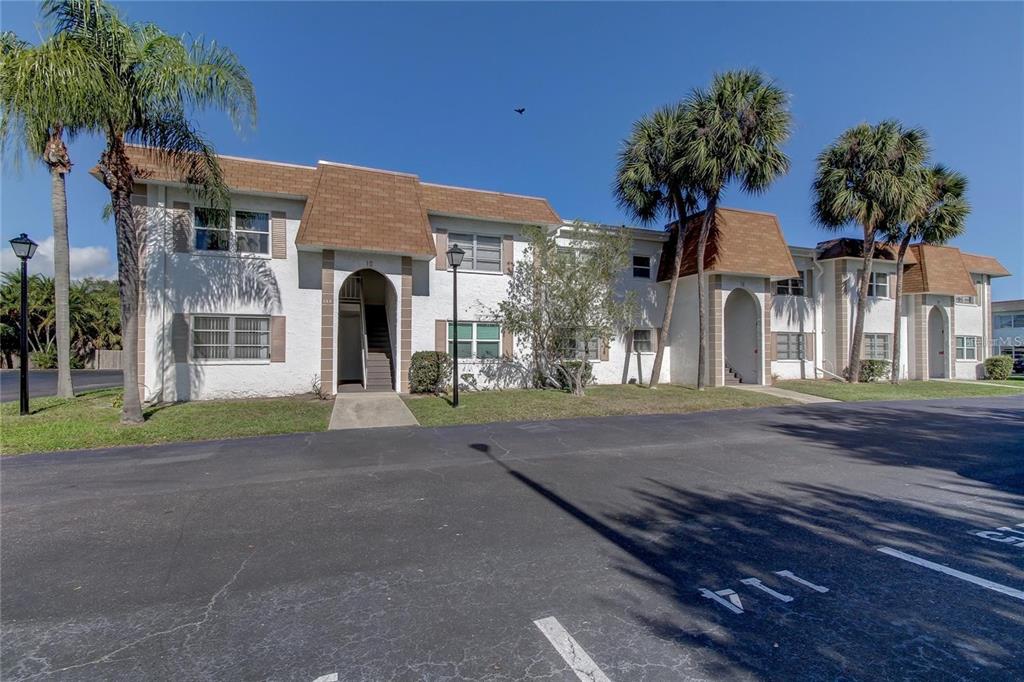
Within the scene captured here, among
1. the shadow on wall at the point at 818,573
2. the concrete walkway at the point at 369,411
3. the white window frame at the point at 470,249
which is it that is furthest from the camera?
the white window frame at the point at 470,249

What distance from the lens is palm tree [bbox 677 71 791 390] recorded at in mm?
16125

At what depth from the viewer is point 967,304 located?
2742 cm

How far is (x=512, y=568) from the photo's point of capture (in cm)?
397

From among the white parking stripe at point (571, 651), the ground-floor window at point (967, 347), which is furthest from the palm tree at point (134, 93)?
the ground-floor window at point (967, 347)

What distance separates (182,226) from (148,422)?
661cm

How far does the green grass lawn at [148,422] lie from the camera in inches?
362

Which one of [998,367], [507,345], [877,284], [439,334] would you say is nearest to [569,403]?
[507,345]

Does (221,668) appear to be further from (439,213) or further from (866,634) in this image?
(439,213)

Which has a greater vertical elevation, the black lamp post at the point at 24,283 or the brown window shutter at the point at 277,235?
the brown window shutter at the point at 277,235

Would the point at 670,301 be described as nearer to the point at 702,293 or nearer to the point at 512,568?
the point at 702,293

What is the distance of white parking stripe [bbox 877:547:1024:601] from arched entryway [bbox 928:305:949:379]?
29418mm

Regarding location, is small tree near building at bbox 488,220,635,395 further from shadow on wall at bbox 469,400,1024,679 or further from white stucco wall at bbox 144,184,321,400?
shadow on wall at bbox 469,400,1024,679

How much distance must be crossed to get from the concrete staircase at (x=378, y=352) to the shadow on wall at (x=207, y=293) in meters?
3.59

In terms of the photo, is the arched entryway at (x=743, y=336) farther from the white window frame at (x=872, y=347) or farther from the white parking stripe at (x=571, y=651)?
the white parking stripe at (x=571, y=651)
